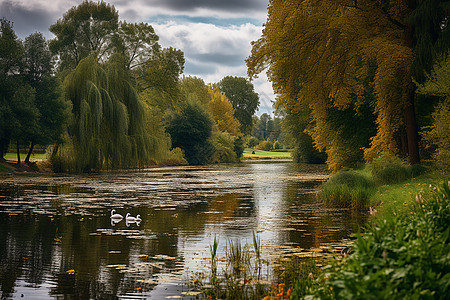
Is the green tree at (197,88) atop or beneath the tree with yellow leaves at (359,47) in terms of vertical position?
atop

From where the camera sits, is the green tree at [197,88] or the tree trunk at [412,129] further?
the green tree at [197,88]

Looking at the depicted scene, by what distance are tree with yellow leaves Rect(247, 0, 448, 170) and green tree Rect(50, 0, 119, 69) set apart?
92.6 ft

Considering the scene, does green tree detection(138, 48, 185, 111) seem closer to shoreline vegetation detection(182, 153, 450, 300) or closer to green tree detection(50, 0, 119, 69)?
green tree detection(50, 0, 119, 69)

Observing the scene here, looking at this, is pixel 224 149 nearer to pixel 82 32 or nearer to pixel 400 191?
pixel 82 32

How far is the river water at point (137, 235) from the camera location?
7.46 m

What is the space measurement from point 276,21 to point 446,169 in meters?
9.97

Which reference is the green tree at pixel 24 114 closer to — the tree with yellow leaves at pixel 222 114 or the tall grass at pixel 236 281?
the tall grass at pixel 236 281

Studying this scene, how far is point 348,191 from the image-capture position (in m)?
17.4

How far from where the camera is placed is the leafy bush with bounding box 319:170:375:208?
1669 centimetres

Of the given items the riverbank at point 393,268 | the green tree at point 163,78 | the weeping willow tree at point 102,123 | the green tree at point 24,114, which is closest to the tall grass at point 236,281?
the riverbank at point 393,268

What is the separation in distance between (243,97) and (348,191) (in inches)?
3801

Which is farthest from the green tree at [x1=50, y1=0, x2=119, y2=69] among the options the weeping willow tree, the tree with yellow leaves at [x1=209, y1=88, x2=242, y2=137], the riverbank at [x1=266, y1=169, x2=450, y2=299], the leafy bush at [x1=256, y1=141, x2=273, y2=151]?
the leafy bush at [x1=256, y1=141, x2=273, y2=151]

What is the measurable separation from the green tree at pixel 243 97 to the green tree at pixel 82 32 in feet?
217

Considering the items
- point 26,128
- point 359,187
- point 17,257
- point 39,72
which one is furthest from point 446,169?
point 39,72
